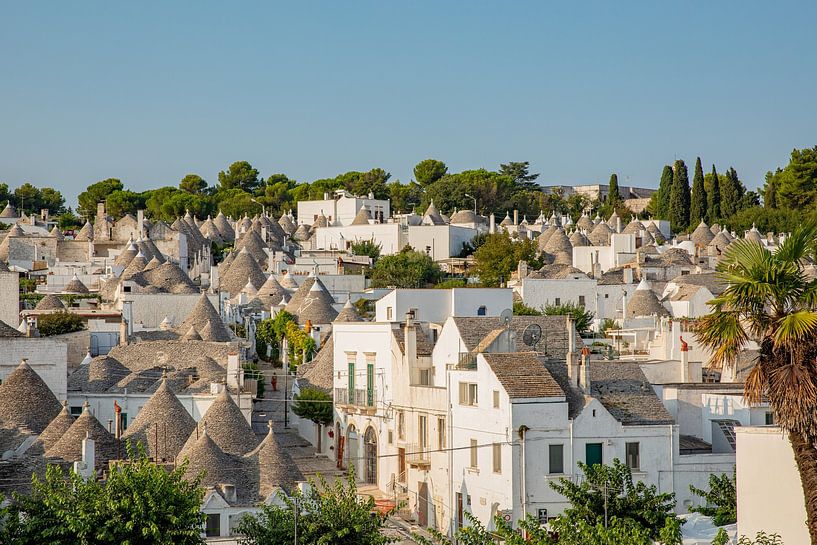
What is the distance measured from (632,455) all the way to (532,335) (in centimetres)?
513

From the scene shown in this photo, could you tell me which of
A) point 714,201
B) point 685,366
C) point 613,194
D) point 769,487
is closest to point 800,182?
point 714,201

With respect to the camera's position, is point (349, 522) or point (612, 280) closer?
point (349, 522)

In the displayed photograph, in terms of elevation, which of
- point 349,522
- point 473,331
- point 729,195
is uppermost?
point 729,195

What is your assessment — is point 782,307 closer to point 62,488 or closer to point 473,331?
point 62,488

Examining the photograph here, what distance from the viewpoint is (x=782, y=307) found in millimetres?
18203

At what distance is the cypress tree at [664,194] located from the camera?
11138 cm

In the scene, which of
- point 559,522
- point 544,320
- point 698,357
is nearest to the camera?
point 559,522

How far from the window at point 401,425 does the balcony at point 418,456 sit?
775mm

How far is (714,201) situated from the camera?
352 feet

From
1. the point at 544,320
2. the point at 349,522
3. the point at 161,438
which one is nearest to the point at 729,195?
the point at 544,320

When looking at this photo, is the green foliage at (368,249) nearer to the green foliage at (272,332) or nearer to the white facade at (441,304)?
the green foliage at (272,332)

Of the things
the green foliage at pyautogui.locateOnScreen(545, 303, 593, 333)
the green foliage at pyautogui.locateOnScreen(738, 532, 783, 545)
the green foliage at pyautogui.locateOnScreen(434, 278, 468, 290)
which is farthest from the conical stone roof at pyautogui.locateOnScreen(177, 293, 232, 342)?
the green foliage at pyautogui.locateOnScreen(738, 532, 783, 545)

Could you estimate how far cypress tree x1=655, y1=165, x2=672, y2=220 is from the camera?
111 meters

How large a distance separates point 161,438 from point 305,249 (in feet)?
199
